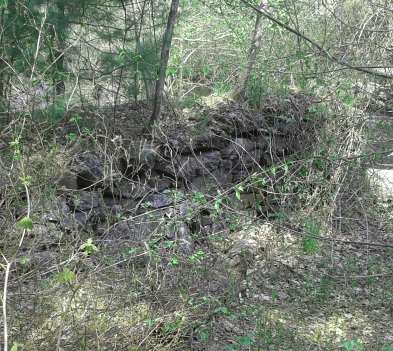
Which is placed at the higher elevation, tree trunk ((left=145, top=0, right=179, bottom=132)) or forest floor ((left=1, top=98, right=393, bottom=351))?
tree trunk ((left=145, top=0, right=179, bottom=132))

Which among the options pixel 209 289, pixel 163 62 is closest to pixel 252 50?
pixel 163 62

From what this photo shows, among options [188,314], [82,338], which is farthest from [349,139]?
[82,338]

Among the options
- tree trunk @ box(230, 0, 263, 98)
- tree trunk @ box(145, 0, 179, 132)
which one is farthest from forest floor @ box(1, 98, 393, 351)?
tree trunk @ box(230, 0, 263, 98)

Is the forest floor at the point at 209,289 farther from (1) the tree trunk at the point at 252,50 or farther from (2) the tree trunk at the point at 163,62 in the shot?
Answer: (1) the tree trunk at the point at 252,50

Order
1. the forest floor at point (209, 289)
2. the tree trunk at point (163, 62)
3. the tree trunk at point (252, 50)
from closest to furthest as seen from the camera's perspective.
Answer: the forest floor at point (209, 289)
the tree trunk at point (163, 62)
the tree trunk at point (252, 50)

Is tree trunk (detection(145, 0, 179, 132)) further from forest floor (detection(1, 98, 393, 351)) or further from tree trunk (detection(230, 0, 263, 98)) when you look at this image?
tree trunk (detection(230, 0, 263, 98))

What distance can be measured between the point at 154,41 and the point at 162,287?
12.6 ft

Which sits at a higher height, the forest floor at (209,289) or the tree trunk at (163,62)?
the tree trunk at (163,62)

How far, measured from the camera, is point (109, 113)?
7262 millimetres

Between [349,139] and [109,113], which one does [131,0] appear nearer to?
[109,113]

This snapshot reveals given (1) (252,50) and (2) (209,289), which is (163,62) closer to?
(1) (252,50)

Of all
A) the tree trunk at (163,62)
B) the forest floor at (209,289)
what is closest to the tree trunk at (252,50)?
the forest floor at (209,289)

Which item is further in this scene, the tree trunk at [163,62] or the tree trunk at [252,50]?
the tree trunk at [252,50]

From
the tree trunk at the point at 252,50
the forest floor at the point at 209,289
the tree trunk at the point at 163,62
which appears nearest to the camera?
the forest floor at the point at 209,289
